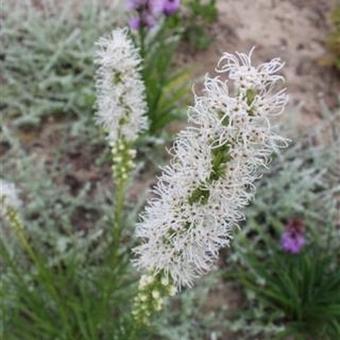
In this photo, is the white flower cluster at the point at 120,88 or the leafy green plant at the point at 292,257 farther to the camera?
the leafy green plant at the point at 292,257

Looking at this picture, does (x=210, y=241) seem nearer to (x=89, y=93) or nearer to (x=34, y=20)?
(x=89, y=93)

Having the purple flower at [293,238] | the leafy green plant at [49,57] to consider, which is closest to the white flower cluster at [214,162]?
the purple flower at [293,238]

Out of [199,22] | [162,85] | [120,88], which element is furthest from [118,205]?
[199,22]

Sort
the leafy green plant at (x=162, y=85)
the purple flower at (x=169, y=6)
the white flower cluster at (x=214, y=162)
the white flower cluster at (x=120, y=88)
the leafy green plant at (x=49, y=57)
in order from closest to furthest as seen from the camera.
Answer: the white flower cluster at (x=214, y=162) < the white flower cluster at (x=120, y=88) < the purple flower at (x=169, y=6) < the leafy green plant at (x=162, y=85) < the leafy green plant at (x=49, y=57)

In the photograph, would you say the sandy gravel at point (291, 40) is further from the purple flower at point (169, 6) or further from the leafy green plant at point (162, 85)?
the purple flower at point (169, 6)

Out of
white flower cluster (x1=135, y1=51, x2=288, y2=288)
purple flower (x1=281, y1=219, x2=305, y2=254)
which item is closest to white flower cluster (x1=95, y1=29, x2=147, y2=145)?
white flower cluster (x1=135, y1=51, x2=288, y2=288)

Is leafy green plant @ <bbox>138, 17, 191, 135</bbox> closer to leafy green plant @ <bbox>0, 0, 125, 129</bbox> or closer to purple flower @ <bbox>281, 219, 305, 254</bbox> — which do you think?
leafy green plant @ <bbox>0, 0, 125, 129</bbox>

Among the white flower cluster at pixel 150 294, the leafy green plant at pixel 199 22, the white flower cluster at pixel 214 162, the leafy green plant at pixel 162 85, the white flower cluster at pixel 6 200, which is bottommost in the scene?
the white flower cluster at pixel 150 294
